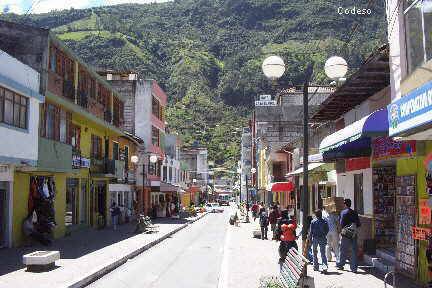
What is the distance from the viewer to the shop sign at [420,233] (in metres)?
11.3

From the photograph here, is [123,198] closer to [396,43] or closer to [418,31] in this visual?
[396,43]

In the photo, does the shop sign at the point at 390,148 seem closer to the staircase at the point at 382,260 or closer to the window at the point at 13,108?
the staircase at the point at 382,260

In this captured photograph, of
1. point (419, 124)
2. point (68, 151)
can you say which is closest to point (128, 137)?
point (68, 151)

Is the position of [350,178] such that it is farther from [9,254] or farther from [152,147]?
[152,147]

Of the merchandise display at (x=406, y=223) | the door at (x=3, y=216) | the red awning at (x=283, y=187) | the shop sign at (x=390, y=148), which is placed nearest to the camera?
the shop sign at (x=390, y=148)

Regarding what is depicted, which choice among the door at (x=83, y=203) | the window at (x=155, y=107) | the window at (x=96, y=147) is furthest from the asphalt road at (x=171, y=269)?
the window at (x=155, y=107)

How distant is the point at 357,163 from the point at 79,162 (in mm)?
14523

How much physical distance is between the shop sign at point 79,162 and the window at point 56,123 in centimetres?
92

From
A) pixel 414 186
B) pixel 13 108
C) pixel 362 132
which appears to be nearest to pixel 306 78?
pixel 362 132

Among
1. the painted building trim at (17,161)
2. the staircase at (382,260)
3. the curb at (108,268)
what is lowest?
the curb at (108,268)

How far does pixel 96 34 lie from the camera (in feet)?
453

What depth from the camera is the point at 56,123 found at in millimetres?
25016

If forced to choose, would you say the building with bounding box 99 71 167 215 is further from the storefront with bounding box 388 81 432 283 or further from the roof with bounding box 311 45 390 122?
the storefront with bounding box 388 81 432 283

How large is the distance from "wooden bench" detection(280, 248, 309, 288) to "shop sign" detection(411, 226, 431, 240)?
2664mm
